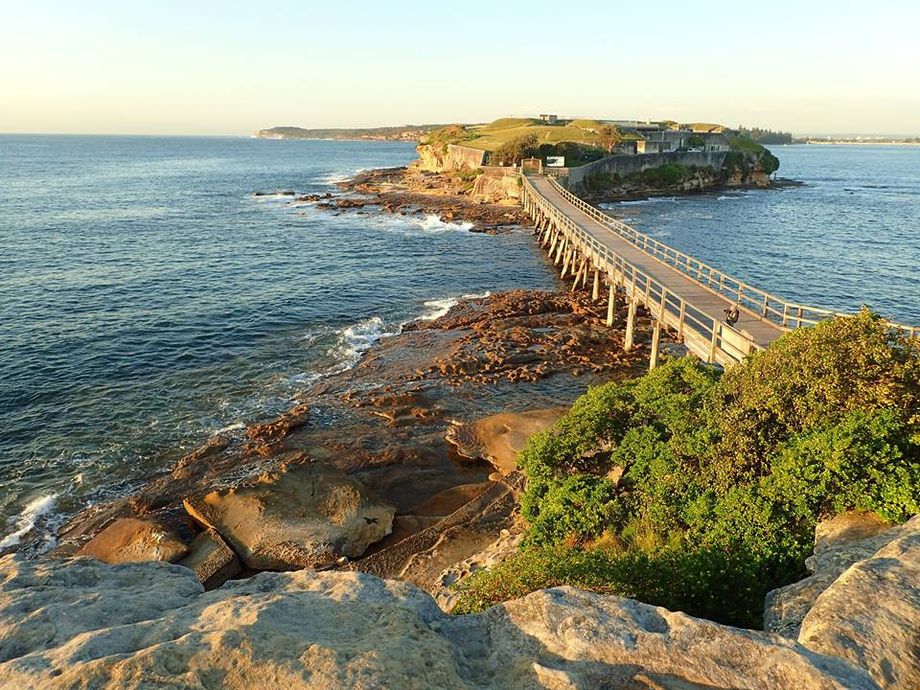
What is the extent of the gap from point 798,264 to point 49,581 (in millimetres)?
48566

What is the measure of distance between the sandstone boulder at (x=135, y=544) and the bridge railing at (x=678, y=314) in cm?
1498

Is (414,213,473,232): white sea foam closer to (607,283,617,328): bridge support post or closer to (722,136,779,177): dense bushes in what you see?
(607,283,617,328): bridge support post

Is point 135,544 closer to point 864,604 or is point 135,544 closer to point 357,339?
point 864,604

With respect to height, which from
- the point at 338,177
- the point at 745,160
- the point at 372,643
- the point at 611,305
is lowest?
the point at 611,305

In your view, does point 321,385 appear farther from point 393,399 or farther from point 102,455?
point 102,455

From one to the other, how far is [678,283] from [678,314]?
3.91 m

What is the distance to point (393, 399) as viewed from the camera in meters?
21.6

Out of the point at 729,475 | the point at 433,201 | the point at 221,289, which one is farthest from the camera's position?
the point at 433,201

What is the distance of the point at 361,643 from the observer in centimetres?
506

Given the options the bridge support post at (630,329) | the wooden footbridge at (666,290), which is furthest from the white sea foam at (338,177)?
the bridge support post at (630,329)

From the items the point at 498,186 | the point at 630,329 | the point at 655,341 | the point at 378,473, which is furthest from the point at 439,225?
the point at 378,473

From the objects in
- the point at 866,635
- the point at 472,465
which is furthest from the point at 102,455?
the point at 866,635

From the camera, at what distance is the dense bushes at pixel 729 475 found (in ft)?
28.1

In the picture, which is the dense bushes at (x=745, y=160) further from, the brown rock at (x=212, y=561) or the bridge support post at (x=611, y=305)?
the brown rock at (x=212, y=561)
